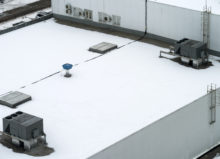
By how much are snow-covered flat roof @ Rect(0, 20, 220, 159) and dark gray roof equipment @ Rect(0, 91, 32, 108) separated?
1.08ft

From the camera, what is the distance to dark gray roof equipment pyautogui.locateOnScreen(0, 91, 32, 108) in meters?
35.3

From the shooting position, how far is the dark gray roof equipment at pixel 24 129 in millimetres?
30906

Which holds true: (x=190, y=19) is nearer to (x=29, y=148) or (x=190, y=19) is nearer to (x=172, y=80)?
(x=172, y=80)

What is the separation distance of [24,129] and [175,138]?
8385 mm

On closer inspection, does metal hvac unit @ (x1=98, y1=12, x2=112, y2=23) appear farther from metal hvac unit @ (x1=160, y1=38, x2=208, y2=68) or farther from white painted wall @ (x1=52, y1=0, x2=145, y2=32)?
metal hvac unit @ (x1=160, y1=38, x2=208, y2=68)

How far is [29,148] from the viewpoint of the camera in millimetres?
31109

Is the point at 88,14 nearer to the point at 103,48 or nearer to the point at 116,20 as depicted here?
the point at 116,20

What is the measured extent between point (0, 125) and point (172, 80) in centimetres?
1017

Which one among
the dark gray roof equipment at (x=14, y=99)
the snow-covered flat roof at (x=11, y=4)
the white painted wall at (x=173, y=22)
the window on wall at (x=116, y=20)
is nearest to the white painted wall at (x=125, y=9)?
the window on wall at (x=116, y=20)

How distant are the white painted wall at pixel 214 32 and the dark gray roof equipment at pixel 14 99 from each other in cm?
1187

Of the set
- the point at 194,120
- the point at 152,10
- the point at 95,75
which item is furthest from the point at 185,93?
the point at 152,10

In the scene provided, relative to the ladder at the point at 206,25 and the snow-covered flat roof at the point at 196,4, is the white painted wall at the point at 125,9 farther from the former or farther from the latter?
the ladder at the point at 206,25

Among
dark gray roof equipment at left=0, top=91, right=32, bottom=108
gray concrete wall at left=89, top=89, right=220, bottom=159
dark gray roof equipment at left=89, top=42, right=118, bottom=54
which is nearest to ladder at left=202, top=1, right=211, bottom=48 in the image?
gray concrete wall at left=89, top=89, right=220, bottom=159

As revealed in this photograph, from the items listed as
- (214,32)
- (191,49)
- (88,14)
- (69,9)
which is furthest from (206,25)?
(69,9)
